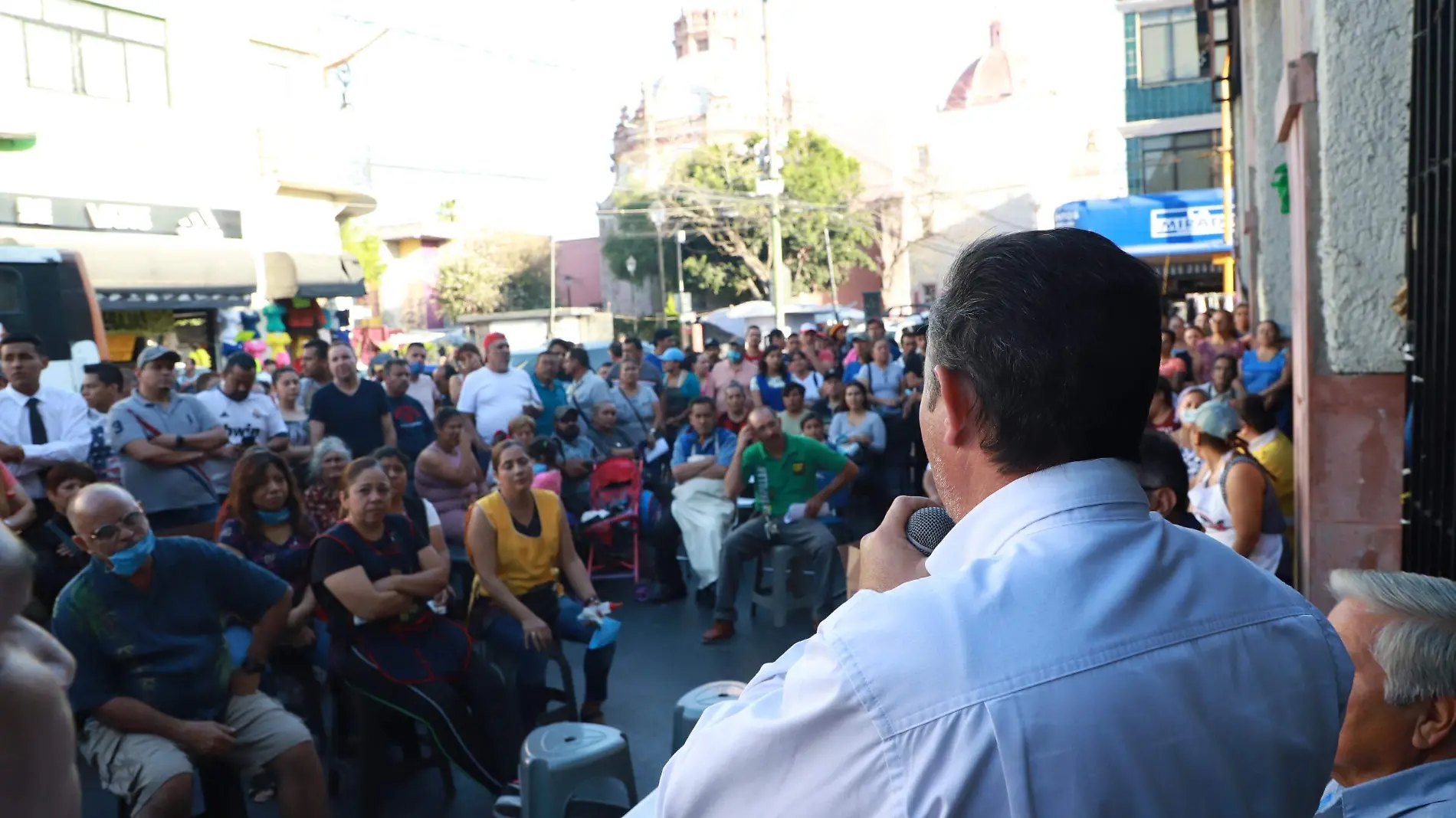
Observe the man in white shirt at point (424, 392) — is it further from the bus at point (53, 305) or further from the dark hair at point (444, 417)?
the bus at point (53, 305)

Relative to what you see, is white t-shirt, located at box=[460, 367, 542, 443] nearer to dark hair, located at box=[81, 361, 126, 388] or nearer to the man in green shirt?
the man in green shirt

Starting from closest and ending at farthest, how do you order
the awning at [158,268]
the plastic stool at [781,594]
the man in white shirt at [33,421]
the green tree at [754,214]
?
A: the man in white shirt at [33,421] < the plastic stool at [781,594] < the awning at [158,268] < the green tree at [754,214]

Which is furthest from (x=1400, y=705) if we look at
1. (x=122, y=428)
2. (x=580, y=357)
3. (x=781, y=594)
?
(x=580, y=357)

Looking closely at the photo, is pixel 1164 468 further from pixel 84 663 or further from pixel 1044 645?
pixel 84 663

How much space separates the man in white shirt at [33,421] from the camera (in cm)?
638

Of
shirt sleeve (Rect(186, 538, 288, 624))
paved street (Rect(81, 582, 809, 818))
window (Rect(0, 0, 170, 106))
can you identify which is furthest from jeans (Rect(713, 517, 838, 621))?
window (Rect(0, 0, 170, 106))

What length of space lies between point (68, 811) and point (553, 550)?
3273mm

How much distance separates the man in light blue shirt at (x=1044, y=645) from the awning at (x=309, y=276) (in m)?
19.8

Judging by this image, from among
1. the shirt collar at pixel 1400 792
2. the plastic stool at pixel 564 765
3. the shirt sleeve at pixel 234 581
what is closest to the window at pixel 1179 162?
the plastic stool at pixel 564 765

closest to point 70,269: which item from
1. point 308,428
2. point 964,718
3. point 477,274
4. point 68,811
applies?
point 308,428

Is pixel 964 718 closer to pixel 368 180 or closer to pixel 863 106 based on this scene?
pixel 368 180

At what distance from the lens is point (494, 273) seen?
50812 millimetres

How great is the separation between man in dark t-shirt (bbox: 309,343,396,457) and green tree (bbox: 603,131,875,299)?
31870mm

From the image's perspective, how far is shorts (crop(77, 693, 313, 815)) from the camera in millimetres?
3854
